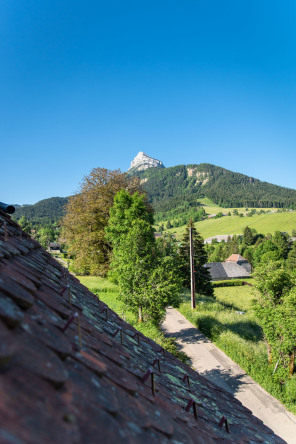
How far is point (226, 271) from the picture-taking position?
74312 millimetres

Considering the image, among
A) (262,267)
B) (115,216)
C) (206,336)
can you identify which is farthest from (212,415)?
(115,216)

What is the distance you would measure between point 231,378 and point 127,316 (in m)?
7.82

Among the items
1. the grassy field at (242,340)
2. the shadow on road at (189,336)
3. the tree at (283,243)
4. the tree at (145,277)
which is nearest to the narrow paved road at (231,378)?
the shadow on road at (189,336)

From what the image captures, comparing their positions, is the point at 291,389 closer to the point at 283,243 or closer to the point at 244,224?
the point at 283,243

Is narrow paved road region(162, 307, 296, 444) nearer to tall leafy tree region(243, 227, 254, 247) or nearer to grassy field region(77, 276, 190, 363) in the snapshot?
grassy field region(77, 276, 190, 363)

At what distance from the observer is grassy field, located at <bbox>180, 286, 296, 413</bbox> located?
1269cm

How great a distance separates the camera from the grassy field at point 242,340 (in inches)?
499

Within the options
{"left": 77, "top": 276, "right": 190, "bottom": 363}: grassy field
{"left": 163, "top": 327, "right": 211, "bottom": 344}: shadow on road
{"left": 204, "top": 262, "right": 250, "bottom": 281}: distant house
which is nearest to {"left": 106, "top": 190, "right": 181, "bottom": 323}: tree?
{"left": 77, "top": 276, "right": 190, "bottom": 363}: grassy field

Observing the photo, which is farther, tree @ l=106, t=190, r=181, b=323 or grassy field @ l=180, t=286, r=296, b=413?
tree @ l=106, t=190, r=181, b=323

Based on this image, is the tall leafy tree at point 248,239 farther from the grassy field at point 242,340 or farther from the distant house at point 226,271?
the grassy field at point 242,340

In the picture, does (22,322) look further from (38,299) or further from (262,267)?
(262,267)

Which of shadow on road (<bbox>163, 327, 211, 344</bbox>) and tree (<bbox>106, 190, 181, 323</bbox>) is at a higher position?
tree (<bbox>106, 190, 181, 323</bbox>)

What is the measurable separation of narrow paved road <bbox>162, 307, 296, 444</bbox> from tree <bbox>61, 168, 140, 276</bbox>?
10829mm

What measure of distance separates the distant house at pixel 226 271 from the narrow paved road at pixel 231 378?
54.9 meters
